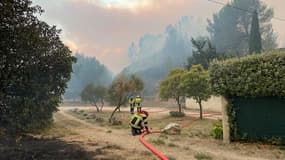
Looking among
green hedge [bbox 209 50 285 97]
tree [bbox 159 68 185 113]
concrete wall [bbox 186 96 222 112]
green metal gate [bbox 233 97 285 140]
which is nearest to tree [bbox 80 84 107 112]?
concrete wall [bbox 186 96 222 112]

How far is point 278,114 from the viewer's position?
448 inches

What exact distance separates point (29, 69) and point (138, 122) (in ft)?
30.4

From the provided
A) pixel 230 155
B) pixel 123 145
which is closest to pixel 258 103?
pixel 230 155

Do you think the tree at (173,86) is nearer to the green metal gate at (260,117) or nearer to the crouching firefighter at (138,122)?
the crouching firefighter at (138,122)

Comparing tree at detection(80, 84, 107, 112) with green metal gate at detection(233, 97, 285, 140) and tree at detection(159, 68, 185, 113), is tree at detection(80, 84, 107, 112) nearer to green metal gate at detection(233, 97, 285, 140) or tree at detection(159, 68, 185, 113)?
tree at detection(159, 68, 185, 113)

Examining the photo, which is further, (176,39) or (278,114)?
(176,39)

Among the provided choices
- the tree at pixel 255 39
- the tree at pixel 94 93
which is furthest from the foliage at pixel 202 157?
the tree at pixel 255 39

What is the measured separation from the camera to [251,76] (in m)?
11.9

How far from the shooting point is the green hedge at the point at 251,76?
11164 millimetres

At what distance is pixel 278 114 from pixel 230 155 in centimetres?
291

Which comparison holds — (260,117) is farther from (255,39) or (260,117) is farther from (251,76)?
(255,39)

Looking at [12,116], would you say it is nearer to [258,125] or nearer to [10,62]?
[10,62]

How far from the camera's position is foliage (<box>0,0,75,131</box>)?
17.0 m

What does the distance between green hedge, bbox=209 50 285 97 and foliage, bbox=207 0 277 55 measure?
202 ft
